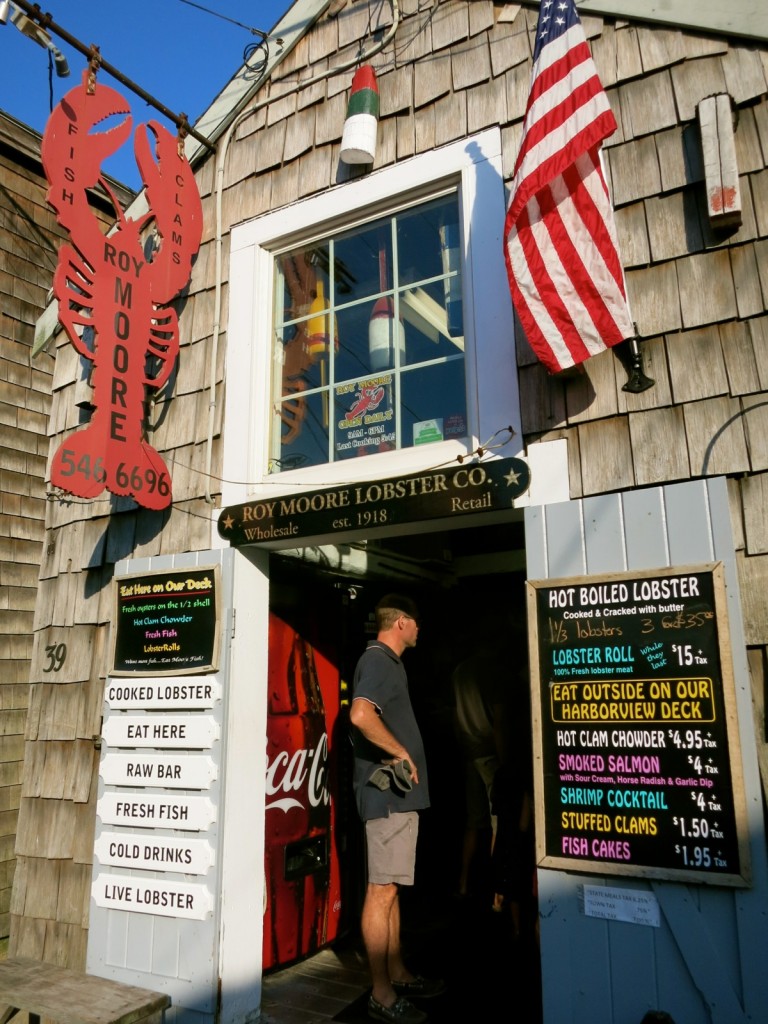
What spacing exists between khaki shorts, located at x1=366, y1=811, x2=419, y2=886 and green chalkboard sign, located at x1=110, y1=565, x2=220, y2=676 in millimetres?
1138

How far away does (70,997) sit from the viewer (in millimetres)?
3031

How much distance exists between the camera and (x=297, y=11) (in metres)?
4.70

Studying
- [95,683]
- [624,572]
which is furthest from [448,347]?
[95,683]

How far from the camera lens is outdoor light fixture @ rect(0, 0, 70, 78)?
3953 mm

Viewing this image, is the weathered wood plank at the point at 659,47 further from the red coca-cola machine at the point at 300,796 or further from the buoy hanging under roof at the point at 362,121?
the red coca-cola machine at the point at 300,796

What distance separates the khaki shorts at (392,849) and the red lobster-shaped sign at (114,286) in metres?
2.08

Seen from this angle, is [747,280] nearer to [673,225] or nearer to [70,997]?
[673,225]

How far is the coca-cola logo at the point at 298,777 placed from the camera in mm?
4211

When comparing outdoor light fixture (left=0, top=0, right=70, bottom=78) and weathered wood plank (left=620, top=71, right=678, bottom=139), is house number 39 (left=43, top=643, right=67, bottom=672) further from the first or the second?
weathered wood plank (left=620, top=71, right=678, bottom=139)

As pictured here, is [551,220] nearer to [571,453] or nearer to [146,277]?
[571,453]

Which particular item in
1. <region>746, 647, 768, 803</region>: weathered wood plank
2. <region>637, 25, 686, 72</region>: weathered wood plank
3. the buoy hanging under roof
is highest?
the buoy hanging under roof

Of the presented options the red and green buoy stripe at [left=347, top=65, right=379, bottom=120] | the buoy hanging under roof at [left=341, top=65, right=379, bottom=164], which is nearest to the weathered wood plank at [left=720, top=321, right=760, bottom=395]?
the buoy hanging under roof at [left=341, top=65, right=379, bottom=164]

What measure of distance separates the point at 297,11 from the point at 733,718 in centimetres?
465

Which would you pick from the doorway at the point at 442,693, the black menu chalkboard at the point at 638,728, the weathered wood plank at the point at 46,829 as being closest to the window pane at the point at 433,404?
the black menu chalkboard at the point at 638,728
